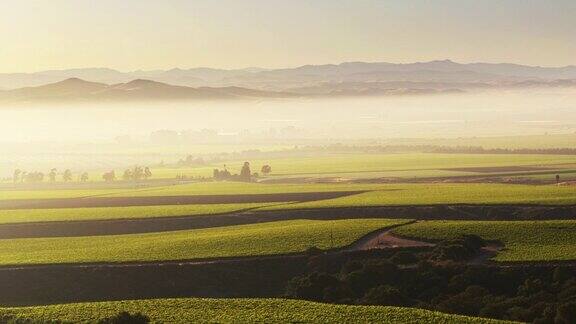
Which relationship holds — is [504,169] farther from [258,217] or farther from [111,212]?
[111,212]

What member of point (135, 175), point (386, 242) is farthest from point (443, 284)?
point (135, 175)

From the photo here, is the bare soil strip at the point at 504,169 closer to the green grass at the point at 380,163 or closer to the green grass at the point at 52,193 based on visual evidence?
the green grass at the point at 380,163

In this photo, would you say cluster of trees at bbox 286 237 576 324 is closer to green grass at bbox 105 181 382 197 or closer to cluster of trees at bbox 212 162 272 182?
green grass at bbox 105 181 382 197

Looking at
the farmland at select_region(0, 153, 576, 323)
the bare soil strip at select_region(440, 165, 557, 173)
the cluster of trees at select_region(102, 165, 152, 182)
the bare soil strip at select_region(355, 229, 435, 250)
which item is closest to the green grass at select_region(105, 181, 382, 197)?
the farmland at select_region(0, 153, 576, 323)

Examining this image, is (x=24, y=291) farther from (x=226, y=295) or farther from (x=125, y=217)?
(x=125, y=217)

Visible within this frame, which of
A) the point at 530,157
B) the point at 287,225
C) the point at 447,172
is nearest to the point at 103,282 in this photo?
the point at 287,225

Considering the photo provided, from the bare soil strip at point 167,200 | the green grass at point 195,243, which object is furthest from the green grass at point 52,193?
Result: the green grass at point 195,243

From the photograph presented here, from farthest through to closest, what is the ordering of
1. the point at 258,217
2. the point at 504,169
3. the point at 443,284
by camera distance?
the point at 504,169, the point at 258,217, the point at 443,284
